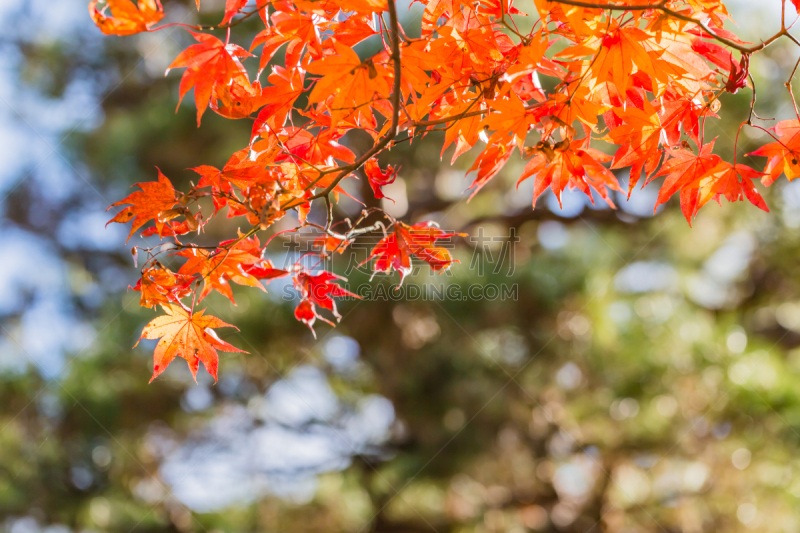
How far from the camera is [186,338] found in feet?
1.82

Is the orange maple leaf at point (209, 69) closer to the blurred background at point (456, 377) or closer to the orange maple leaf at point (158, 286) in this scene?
the orange maple leaf at point (158, 286)

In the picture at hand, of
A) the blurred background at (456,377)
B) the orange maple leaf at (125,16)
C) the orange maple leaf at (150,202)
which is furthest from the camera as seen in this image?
the blurred background at (456,377)

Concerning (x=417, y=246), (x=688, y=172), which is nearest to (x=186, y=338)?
(x=417, y=246)

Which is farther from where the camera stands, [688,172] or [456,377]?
[456,377]

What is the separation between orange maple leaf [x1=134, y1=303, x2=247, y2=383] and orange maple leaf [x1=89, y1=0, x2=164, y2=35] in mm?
302

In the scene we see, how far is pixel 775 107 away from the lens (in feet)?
6.56

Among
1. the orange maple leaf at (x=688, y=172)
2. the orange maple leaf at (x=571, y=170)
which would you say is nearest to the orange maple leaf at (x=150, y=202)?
the orange maple leaf at (x=571, y=170)

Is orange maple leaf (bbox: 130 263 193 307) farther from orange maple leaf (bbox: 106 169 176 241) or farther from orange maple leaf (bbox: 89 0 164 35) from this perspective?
orange maple leaf (bbox: 89 0 164 35)

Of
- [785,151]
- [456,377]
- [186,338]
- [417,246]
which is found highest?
[785,151]

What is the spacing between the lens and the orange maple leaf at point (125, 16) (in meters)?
0.33

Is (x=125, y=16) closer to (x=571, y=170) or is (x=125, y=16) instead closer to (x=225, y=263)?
(x=225, y=263)

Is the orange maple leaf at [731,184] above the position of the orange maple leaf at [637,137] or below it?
below

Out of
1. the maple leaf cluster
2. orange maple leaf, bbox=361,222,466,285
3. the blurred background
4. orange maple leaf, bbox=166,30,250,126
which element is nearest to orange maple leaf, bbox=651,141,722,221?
the maple leaf cluster

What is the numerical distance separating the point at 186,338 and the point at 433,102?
0.40m
